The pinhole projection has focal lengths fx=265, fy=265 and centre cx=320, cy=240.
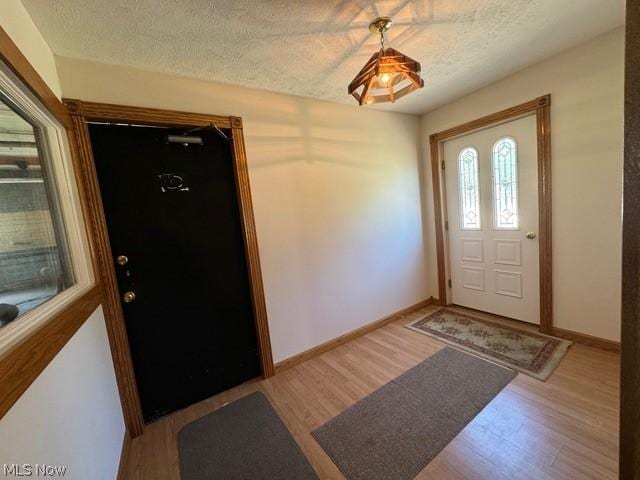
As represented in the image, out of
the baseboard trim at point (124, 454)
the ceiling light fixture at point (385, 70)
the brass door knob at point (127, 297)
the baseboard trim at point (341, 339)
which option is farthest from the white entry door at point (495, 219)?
the baseboard trim at point (124, 454)

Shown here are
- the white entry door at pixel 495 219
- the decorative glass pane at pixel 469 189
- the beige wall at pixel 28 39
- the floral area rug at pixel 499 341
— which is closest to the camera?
the beige wall at pixel 28 39

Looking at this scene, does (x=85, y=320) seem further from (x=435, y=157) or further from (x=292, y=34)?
(x=435, y=157)

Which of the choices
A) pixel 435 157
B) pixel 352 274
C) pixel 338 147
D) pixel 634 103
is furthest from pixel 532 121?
pixel 634 103

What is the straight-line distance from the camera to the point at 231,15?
4.54 ft

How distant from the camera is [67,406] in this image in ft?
3.25

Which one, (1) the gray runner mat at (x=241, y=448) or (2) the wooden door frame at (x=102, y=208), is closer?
(1) the gray runner mat at (x=241, y=448)

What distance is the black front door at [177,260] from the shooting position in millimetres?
1729

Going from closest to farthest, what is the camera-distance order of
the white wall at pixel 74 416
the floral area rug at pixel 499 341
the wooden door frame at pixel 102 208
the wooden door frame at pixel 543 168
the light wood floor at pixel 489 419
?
the white wall at pixel 74 416 → the light wood floor at pixel 489 419 → the wooden door frame at pixel 102 208 → the floral area rug at pixel 499 341 → the wooden door frame at pixel 543 168

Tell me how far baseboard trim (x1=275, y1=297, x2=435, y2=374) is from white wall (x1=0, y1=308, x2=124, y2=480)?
46.6 inches

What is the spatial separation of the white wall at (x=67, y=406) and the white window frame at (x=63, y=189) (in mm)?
171

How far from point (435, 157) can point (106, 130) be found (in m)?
3.12

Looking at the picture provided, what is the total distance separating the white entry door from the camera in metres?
2.53

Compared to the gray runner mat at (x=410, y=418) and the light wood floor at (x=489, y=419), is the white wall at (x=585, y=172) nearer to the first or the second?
the light wood floor at (x=489, y=419)

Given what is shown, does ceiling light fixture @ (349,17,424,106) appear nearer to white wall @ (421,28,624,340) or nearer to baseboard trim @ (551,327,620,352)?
white wall @ (421,28,624,340)
